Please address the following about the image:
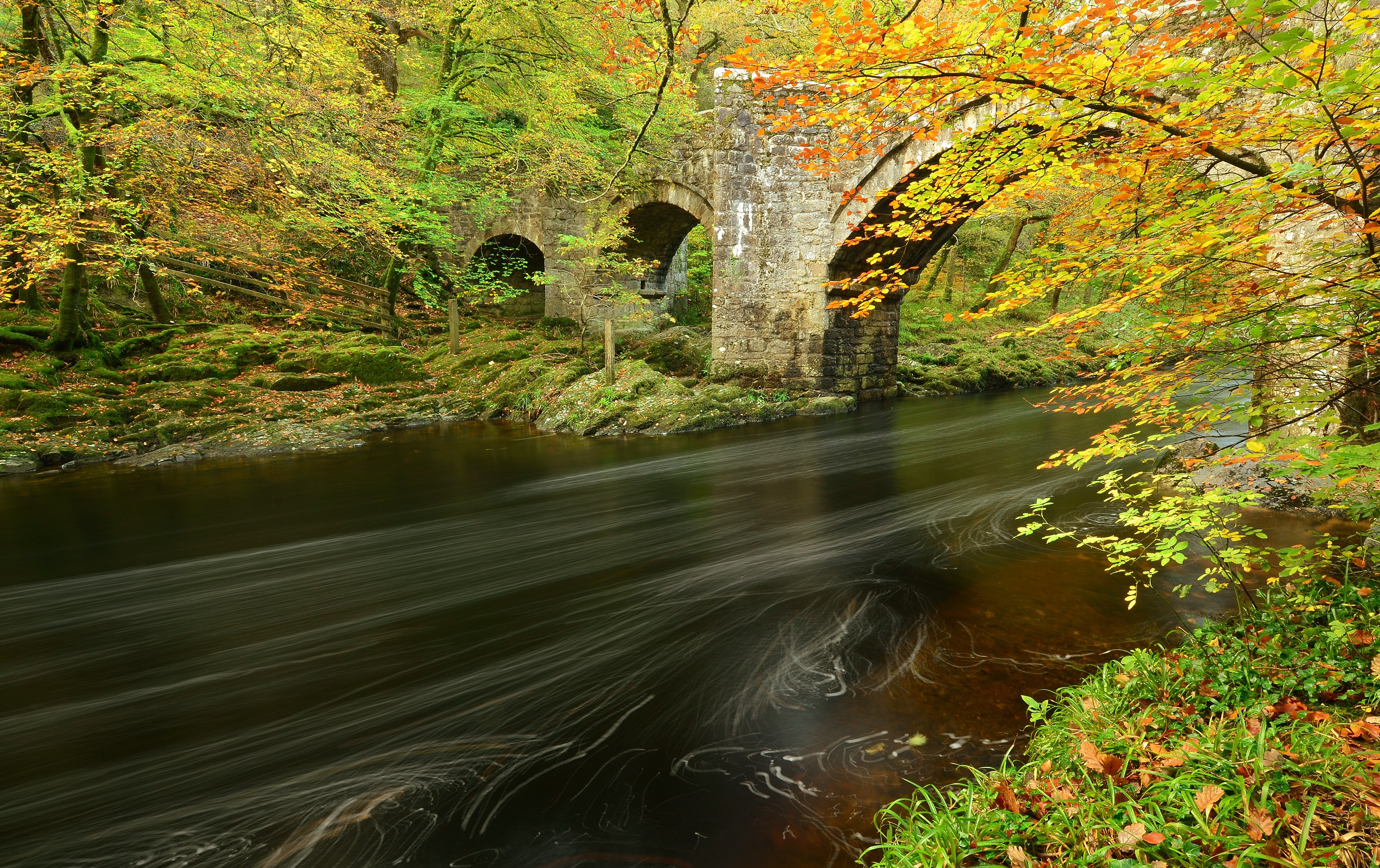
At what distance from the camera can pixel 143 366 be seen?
31.1 ft

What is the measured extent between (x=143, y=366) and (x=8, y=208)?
2979 millimetres

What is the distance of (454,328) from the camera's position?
1266 centimetres

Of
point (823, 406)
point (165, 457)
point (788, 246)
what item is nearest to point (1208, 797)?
point (823, 406)

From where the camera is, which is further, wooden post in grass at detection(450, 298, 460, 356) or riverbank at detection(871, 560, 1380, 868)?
wooden post in grass at detection(450, 298, 460, 356)

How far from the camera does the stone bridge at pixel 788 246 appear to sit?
997 centimetres

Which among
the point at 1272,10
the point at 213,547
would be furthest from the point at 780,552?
the point at 213,547

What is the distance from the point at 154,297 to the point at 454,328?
4.94 m

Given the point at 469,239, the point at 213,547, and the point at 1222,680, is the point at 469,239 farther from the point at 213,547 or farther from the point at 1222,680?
the point at 1222,680

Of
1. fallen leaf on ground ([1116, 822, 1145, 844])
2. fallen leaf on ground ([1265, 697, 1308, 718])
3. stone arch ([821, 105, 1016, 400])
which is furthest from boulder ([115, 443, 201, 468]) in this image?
fallen leaf on ground ([1265, 697, 1308, 718])

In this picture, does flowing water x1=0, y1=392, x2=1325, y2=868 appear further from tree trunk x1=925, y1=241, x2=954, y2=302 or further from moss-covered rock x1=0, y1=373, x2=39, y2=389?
tree trunk x1=925, y1=241, x2=954, y2=302

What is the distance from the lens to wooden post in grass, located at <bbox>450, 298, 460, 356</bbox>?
1256 centimetres

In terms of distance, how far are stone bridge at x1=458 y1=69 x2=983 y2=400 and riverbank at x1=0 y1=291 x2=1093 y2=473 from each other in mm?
707

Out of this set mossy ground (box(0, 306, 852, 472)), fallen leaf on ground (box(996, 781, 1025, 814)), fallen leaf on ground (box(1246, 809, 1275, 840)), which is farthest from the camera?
mossy ground (box(0, 306, 852, 472))

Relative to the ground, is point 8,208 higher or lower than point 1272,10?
higher
